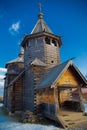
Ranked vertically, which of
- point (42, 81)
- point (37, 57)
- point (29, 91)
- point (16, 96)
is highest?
point (37, 57)

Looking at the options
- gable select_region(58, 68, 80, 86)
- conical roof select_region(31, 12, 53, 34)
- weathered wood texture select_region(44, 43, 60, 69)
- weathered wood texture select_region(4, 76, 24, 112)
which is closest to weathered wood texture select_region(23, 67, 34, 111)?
weathered wood texture select_region(4, 76, 24, 112)

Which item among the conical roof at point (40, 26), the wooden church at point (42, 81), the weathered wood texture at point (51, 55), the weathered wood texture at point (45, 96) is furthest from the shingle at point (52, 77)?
the conical roof at point (40, 26)

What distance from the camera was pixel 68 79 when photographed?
41.6ft

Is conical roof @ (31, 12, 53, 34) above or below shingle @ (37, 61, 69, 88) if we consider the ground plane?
above

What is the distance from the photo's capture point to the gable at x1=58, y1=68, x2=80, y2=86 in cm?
1235

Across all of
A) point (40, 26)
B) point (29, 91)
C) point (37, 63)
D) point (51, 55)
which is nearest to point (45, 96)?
point (29, 91)

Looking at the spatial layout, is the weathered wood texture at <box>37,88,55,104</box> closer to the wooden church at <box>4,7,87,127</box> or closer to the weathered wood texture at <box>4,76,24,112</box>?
the wooden church at <box>4,7,87,127</box>

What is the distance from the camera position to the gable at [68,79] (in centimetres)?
1235

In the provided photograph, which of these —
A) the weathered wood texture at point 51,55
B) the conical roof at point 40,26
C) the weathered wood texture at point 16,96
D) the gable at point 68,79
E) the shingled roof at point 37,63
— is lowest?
the weathered wood texture at point 16,96

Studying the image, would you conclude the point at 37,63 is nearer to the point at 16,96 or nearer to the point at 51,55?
the point at 51,55

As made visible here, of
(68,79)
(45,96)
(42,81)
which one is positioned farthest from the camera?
(45,96)

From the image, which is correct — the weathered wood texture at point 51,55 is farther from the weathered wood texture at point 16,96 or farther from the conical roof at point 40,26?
the weathered wood texture at point 16,96

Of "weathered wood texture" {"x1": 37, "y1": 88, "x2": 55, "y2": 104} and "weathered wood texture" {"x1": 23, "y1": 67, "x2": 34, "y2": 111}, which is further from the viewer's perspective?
"weathered wood texture" {"x1": 23, "y1": 67, "x2": 34, "y2": 111}

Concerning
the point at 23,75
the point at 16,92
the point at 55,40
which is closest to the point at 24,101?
the point at 16,92
